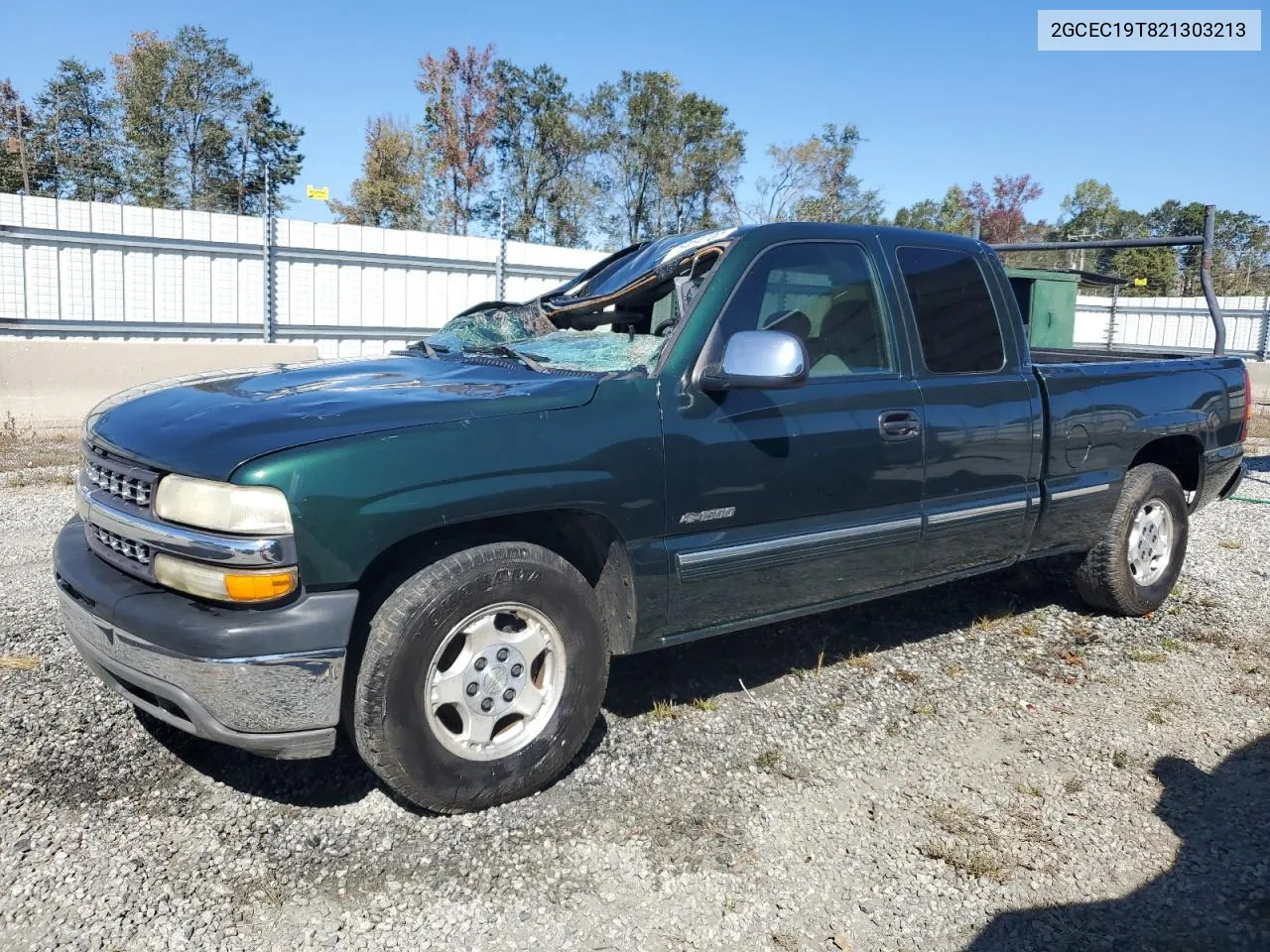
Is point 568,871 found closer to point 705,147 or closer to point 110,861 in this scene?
point 110,861

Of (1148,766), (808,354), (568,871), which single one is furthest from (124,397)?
(1148,766)

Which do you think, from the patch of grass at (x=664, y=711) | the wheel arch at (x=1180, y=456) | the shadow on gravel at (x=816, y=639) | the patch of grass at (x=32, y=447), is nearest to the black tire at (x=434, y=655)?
the patch of grass at (x=664, y=711)

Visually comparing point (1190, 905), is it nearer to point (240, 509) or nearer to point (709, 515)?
point (709, 515)

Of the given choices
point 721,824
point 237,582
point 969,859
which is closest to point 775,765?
point 721,824

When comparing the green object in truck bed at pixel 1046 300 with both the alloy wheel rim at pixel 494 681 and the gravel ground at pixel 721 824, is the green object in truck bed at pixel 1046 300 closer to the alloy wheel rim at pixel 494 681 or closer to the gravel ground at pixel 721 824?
the gravel ground at pixel 721 824

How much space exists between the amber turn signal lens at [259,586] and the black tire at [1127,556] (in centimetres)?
401

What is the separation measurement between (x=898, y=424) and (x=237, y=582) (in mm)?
2434

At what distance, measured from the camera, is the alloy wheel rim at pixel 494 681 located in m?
2.89

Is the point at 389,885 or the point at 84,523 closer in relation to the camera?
the point at 389,885

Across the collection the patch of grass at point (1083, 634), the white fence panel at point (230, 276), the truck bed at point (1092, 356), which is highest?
the white fence panel at point (230, 276)

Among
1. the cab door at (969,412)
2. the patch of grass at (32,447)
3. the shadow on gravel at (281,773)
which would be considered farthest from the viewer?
the patch of grass at (32,447)

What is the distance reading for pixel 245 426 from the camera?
2.75 meters

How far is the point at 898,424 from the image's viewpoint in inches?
150

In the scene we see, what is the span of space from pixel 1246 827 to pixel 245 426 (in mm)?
3278
